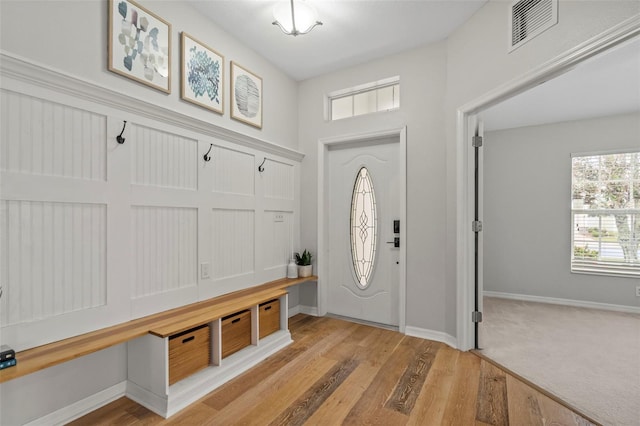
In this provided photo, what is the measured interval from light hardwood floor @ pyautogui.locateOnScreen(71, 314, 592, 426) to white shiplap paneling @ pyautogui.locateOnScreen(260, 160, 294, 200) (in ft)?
5.21

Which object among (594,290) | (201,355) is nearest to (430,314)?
(201,355)

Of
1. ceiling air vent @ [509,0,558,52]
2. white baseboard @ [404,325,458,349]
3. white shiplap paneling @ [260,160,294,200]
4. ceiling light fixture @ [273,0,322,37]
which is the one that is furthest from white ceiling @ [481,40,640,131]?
white baseboard @ [404,325,458,349]

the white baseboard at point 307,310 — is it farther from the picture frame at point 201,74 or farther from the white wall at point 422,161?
the picture frame at point 201,74

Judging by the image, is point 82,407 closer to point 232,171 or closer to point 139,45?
point 232,171

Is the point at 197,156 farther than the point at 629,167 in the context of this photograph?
No

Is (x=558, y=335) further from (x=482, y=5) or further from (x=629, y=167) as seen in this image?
(x=482, y=5)

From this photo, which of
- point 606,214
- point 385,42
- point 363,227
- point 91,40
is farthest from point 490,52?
point 606,214

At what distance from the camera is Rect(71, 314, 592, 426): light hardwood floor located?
1.83 metres

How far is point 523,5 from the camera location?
209 centimetres

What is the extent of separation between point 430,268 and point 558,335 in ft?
4.89

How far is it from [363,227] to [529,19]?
225cm

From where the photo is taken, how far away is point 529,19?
2.05 metres

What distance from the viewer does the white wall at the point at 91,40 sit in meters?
1.63

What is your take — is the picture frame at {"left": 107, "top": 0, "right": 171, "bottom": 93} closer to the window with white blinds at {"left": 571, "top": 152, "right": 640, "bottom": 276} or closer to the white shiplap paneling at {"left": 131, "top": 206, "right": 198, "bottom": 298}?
the white shiplap paneling at {"left": 131, "top": 206, "right": 198, "bottom": 298}
